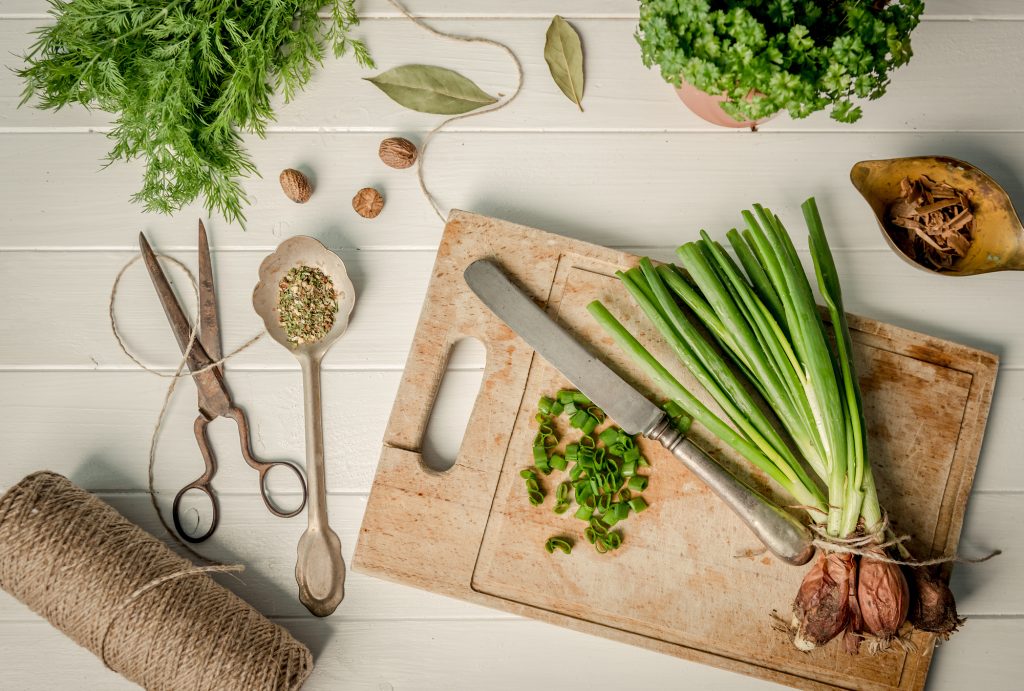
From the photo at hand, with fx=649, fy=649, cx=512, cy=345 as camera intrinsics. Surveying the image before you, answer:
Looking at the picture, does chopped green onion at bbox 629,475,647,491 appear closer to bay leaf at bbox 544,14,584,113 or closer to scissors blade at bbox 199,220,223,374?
bay leaf at bbox 544,14,584,113

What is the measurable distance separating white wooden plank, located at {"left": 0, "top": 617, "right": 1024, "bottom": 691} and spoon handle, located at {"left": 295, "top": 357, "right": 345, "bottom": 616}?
0.07m

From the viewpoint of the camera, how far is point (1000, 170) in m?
1.61

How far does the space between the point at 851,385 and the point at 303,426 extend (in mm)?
1259

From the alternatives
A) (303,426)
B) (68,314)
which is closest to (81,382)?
(68,314)

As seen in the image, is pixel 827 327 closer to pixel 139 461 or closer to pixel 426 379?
pixel 426 379

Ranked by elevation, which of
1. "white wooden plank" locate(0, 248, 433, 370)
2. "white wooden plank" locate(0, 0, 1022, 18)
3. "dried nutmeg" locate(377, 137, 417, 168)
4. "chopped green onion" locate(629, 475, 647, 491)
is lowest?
"chopped green onion" locate(629, 475, 647, 491)

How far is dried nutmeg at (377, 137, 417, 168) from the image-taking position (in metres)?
1.57

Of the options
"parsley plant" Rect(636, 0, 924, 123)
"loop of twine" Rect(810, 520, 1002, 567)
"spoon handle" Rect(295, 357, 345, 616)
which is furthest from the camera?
"spoon handle" Rect(295, 357, 345, 616)

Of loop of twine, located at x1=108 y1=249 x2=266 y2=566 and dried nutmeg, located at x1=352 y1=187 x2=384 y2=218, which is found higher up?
dried nutmeg, located at x1=352 y1=187 x2=384 y2=218

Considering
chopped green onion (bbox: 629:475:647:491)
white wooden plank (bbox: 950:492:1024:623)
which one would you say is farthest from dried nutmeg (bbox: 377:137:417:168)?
white wooden plank (bbox: 950:492:1024:623)

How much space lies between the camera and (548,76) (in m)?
1.63

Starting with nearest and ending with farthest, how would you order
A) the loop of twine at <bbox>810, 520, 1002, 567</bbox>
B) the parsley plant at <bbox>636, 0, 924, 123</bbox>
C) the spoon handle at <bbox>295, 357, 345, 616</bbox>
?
1. the parsley plant at <bbox>636, 0, 924, 123</bbox>
2. the loop of twine at <bbox>810, 520, 1002, 567</bbox>
3. the spoon handle at <bbox>295, 357, 345, 616</bbox>

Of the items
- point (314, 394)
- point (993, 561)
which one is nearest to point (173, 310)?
point (314, 394)

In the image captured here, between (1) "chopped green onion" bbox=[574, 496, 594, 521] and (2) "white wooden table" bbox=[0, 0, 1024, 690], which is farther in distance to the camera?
(2) "white wooden table" bbox=[0, 0, 1024, 690]
